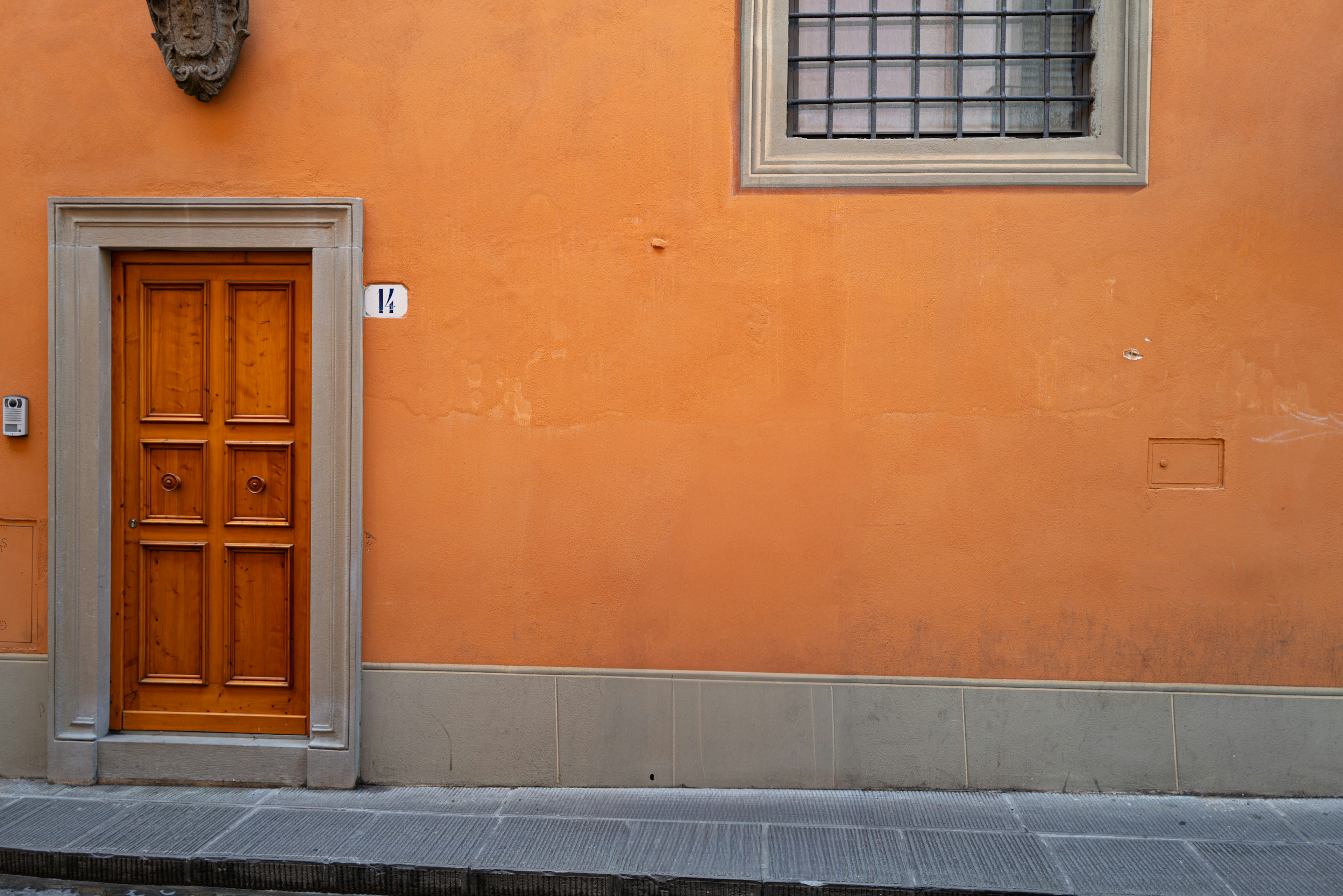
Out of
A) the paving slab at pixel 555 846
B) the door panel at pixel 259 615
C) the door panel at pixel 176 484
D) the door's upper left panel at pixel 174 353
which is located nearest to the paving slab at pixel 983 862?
the paving slab at pixel 555 846

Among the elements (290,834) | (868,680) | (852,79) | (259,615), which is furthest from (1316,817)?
(259,615)

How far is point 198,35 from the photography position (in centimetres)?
432

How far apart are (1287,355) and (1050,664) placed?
1.90m

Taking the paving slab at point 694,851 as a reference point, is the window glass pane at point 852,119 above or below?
above

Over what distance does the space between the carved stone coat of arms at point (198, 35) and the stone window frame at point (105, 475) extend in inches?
24.6

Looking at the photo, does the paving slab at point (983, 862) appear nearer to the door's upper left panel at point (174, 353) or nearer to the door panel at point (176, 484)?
the door panel at point (176, 484)

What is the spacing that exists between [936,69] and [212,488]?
442 centimetres

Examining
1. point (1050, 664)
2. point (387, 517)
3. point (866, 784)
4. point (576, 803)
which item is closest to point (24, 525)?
point (387, 517)

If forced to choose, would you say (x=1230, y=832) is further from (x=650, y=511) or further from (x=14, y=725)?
(x=14, y=725)

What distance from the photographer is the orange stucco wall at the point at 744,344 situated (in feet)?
14.0

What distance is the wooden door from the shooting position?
180 inches

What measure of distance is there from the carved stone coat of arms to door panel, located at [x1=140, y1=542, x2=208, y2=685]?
2.42m

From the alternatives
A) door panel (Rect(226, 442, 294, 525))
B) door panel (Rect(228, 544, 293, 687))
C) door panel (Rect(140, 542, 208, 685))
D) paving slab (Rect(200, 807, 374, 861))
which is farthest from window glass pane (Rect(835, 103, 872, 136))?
paving slab (Rect(200, 807, 374, 861))

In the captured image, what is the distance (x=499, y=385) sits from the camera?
448cm
